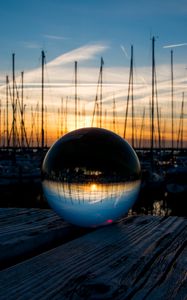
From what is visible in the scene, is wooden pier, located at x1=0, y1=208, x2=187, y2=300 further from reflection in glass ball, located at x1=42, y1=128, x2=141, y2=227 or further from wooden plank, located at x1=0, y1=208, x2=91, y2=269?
reflection in glass ball, located at x1=42, y1=128, x2=141, y2=227

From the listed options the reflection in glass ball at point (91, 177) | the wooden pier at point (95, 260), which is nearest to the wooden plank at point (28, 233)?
the wooden pier at point (95, 260)

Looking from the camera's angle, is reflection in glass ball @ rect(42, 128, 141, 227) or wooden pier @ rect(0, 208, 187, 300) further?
reflection in glass ball @ rect(42, 128, 141, 227)

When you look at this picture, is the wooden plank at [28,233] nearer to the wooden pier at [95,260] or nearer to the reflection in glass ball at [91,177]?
the wooden pier at [95,260]

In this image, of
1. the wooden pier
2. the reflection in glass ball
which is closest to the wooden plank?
the wooden pier

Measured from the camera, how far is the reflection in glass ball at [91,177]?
2336 millimetres

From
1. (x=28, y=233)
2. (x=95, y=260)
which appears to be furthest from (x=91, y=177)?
(x=95, y=260)

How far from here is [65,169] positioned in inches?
95.6

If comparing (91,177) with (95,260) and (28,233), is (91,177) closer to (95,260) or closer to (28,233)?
(28,233)

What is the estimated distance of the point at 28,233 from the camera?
7.66ft

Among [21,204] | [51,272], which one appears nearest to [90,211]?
[51,272]

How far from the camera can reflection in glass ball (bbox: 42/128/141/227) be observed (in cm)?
234

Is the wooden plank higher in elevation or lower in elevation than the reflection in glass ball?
lower

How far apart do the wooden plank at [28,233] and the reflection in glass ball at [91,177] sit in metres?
0.12

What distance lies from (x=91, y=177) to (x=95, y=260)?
66cm
